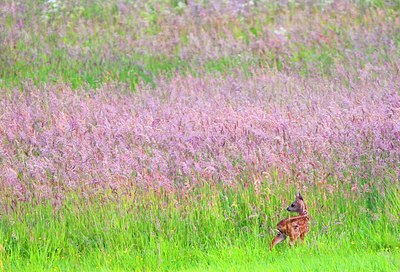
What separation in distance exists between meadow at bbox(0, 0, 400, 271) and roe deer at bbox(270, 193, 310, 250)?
0.41 feet

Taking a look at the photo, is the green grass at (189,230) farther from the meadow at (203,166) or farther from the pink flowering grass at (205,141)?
the pink flowering grass at (205,141)

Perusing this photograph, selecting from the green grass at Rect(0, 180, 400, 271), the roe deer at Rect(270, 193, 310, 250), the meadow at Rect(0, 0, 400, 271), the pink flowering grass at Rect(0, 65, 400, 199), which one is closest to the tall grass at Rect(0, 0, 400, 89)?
the meadow at Rect(0, 0, 400, 271)

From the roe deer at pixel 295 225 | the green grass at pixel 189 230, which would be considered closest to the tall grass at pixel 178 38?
the green grass at pixel 189 230

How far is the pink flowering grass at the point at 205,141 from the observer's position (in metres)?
9.80

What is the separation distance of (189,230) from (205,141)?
156cm

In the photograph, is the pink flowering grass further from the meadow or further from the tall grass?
the tall grass

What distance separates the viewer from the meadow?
8781mm

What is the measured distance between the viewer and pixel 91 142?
10922 millimetres

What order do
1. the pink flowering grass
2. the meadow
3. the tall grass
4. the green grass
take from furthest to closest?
the tall grass
the pink flowering grass
the meadow
the green grass

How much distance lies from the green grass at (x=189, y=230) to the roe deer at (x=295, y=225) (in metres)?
0.11

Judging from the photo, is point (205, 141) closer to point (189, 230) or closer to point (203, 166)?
point (203, 166)

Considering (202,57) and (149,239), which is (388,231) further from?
(202,57)

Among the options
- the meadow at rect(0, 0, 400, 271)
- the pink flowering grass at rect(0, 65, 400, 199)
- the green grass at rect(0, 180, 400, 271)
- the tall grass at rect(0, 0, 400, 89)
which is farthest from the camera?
the tall grass at rect(0, 0, 400, 89)

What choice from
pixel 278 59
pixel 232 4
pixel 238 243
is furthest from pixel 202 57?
pixel 238 243
